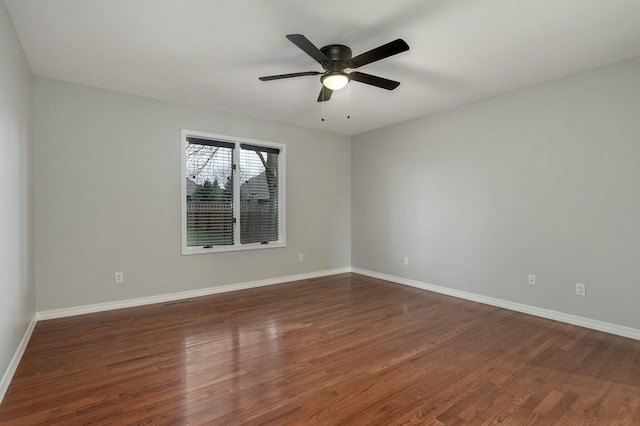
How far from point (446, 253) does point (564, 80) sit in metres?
2.38

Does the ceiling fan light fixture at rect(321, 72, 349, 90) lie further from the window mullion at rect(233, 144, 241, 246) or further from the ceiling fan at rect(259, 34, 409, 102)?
the window mullion at rect(233, 144, 241, 246)

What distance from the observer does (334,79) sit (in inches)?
106

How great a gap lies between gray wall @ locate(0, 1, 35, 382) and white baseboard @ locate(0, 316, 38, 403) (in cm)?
5

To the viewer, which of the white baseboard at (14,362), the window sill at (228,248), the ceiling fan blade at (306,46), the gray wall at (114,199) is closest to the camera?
the white baseboard at (14,362)

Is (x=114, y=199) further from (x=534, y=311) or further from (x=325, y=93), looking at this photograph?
(x=534, y=311)

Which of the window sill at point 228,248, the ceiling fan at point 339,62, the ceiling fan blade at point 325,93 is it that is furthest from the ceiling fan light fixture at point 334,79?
the window sill at point 228,248

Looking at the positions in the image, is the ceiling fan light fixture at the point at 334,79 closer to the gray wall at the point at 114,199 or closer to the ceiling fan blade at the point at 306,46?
the ceiling fan blade at the point at 306,46

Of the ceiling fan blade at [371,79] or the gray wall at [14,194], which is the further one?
the ceiling fan blade at [371,79]

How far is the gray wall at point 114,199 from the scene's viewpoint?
3377 millimetres

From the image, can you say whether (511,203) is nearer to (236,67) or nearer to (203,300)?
(236,67)

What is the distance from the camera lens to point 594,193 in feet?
10.3

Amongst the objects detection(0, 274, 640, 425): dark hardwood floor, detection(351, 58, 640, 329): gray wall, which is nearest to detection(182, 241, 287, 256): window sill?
detection(0, 274, 640, 425): dark hardwood floor

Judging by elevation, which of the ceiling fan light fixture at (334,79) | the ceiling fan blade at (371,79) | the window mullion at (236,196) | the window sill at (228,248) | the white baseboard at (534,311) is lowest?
the white baseboard at (534,311)

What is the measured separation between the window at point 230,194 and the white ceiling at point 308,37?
0.90 m
